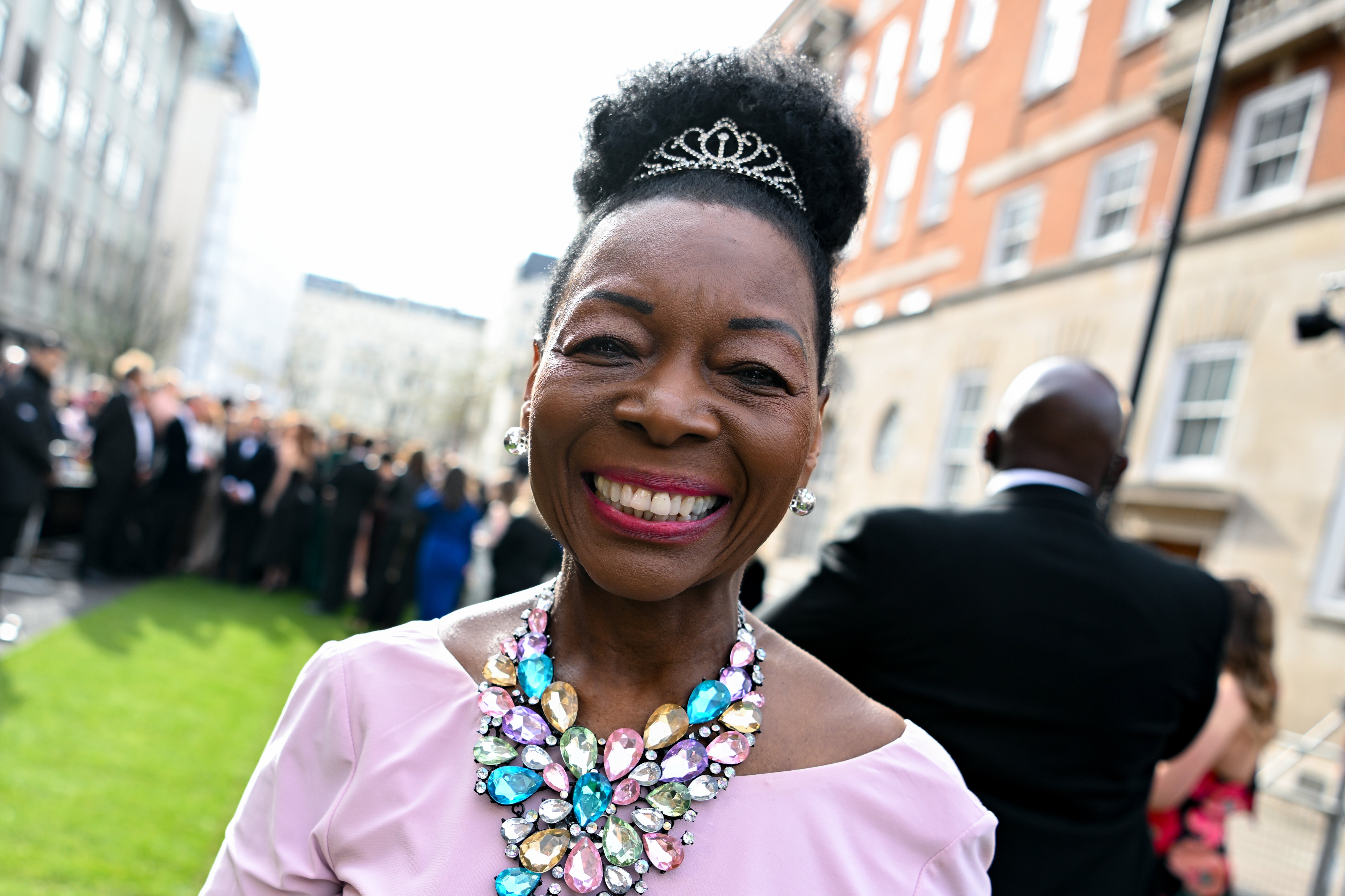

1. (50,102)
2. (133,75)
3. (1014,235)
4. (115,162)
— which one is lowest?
(1014,235)

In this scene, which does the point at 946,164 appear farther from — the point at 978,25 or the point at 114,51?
the point at 114,51

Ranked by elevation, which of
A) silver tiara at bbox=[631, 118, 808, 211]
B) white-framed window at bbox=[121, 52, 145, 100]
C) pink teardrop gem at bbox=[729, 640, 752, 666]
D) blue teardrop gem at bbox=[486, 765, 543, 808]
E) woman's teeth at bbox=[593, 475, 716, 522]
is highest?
white-framed window at bbox=[121, 52, 145, 100]

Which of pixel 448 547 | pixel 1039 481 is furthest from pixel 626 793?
pixel 448 547

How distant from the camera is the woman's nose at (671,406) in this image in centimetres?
126

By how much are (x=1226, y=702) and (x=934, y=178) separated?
48.9 feet

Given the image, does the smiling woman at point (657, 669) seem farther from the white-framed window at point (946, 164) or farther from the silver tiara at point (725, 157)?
the white-framed window at point (946, 164)

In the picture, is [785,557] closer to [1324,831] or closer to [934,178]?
[934,178]

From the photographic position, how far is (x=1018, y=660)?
88.0 inches

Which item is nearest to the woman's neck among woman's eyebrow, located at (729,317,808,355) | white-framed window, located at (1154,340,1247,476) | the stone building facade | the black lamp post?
woman's eyebrow, located at (729,317,808,355)

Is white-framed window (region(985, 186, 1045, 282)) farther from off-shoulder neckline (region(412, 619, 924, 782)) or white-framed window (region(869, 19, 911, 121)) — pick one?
off-shoulder neckline (region(412, 619, 924, 782))

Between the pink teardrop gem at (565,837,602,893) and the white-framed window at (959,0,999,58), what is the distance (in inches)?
675

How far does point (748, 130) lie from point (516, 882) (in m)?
1.13

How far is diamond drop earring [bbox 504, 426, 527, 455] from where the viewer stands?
5.15 ft

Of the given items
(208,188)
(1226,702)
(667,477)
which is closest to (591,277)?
(667,477)
